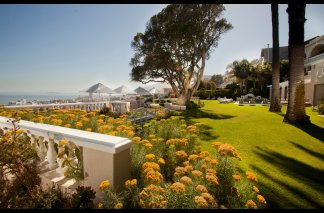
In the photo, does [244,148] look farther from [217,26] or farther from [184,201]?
→ [217,26]

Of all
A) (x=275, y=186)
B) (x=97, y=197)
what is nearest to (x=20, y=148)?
(x=97, y=197)

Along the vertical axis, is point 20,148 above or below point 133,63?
below

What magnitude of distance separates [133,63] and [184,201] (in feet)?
79.9

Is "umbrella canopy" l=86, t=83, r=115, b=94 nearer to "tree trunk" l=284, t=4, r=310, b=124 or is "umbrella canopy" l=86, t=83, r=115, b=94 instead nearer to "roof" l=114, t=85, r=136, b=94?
"roof" l=114, t=85, r=136, b=94

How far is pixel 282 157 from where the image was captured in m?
5.85

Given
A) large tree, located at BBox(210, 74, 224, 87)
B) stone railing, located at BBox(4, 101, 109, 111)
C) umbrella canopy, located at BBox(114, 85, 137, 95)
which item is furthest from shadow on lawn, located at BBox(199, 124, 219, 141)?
large tree, located at BBox(210, 74, 224, 87)

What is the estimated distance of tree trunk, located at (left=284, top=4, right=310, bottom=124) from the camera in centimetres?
981

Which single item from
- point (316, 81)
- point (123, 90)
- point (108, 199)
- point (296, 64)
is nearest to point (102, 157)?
point (108, 199)

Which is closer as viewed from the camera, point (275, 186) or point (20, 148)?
point (20, 148)

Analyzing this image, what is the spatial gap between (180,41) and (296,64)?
1221 centimetres

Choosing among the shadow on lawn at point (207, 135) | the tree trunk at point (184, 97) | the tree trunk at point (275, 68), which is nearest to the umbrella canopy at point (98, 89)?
the tree trunk at point (184, 97)

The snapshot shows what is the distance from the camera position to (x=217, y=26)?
20609 millimetres
